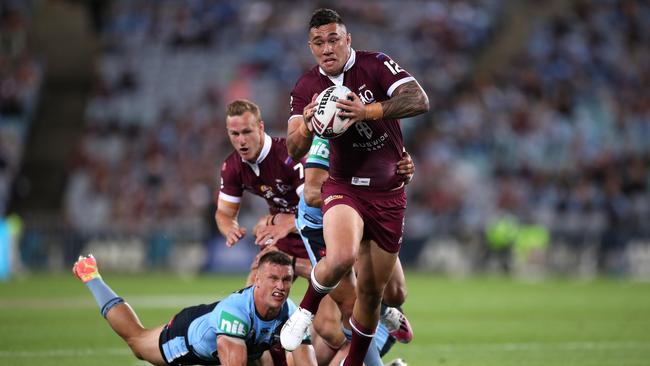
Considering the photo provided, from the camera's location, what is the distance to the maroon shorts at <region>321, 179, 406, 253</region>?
8102 millimetres

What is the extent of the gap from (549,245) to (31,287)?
41.4 feet

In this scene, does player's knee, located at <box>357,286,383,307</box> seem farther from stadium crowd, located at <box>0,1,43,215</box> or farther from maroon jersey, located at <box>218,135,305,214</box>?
stadium crowd, located at <box>0,1,43,215</box>

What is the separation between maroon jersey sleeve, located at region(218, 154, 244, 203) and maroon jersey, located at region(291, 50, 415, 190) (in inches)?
77.5

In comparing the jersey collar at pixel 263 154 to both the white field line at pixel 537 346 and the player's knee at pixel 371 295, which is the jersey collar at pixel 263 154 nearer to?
the player's knee at pixel 371 295

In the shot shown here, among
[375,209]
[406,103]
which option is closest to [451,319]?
[375,209]

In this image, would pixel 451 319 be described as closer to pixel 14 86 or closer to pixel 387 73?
pixel 387 73

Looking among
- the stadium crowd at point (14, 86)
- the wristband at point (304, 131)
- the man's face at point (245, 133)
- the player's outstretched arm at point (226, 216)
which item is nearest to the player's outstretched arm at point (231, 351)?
the wristband at point (304, 131)

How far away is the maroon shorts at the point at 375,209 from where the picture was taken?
810cm

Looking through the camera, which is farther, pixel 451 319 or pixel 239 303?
pixel 451 319

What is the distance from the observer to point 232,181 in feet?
33.2

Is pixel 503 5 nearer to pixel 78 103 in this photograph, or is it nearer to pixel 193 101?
pixel 193 101

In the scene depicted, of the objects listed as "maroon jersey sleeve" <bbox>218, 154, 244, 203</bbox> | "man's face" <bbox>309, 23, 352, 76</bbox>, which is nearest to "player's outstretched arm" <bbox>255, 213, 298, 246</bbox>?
"maroon jersey sleeve" <bbox>218, 154, 244, 203</bbox>

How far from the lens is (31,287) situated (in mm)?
21641

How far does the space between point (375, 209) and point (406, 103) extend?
0.89 meters
